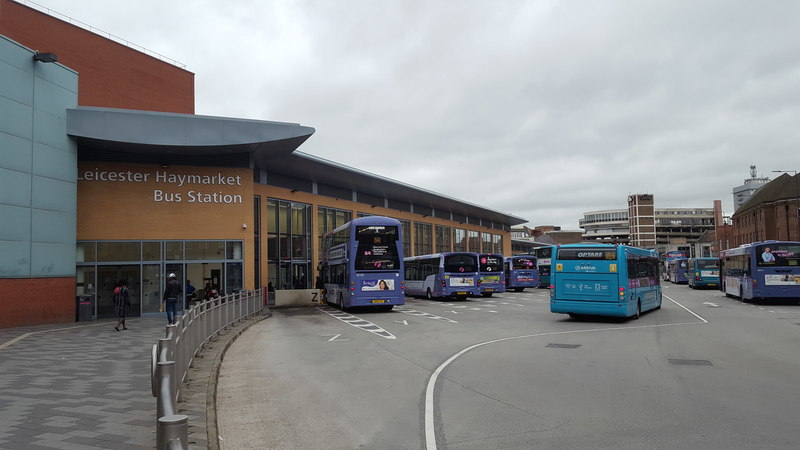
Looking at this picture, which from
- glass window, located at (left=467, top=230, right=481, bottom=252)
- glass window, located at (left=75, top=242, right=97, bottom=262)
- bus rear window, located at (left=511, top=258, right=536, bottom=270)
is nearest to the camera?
glass window, located at (left=75, top=242, right=97, bottom=262)

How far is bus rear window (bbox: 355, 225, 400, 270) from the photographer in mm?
26062

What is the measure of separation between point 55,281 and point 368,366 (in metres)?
16.5

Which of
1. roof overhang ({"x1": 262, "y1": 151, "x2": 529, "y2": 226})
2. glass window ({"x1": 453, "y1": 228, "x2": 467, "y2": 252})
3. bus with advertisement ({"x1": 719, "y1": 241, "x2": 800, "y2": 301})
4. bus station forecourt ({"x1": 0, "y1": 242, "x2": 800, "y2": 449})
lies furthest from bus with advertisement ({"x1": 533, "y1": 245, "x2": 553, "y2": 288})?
bus station forecourt ({"x1": 0, "y1": 242, "x2": 800, "y2": 449})

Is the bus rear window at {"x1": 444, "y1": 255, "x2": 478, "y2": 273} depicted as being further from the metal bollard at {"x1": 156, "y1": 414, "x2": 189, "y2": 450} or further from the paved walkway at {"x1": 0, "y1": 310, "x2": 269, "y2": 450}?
the metal bollard at {"x1": 156, "y1": 414, "x2": 189, "y2": 450}

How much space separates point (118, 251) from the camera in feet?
86.7

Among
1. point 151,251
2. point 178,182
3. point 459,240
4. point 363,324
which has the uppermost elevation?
point 178,182

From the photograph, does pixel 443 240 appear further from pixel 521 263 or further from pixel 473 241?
pixel 521 263

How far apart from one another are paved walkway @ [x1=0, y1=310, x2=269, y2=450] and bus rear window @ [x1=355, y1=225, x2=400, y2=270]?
10.8 m

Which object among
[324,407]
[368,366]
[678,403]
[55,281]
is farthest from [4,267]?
[678,403]

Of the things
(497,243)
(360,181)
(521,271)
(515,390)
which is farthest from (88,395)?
(497,243)

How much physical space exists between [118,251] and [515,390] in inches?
899

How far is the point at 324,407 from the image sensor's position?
7.96 m

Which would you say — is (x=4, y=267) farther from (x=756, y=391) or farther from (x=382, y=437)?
(x=756, y=391)

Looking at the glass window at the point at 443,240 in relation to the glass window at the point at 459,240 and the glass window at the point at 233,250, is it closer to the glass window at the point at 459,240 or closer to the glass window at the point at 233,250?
the glass window at the point at 459,240
